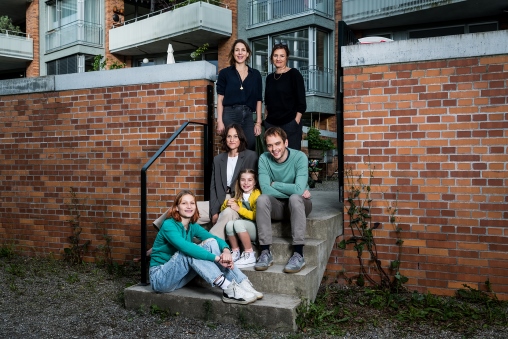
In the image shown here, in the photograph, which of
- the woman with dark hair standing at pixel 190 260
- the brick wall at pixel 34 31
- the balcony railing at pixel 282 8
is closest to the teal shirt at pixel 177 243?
the woman with dark hair standing at pixel 190 260

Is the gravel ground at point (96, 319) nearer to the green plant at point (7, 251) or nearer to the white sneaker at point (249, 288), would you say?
the white sneaker at point (249, 288)

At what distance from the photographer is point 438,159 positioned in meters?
4.34

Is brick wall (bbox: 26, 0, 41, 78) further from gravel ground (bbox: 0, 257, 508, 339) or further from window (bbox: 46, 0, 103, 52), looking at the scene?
gravel ground (bbox: 0, 257, 508, 339)

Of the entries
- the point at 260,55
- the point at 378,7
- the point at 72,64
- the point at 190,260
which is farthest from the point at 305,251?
the point at 72,64

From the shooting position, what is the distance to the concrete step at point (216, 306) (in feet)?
11.4

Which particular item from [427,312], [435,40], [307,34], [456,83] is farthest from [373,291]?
[307,34]

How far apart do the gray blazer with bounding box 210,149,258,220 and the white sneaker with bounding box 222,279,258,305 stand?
1.02 metres

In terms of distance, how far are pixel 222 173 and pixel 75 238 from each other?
2515 mm

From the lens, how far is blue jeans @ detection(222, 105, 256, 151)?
490 centimetres

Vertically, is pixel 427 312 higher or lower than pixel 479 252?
lower

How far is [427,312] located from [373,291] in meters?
0.55

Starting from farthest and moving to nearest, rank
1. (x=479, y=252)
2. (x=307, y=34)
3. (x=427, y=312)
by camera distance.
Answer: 1. (x=307, y=34)
2. (x=479, y=252)
3. (x=427, y=312)

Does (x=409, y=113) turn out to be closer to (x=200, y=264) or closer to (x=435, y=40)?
(x=435, y=40)

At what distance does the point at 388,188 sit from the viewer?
4512mm
